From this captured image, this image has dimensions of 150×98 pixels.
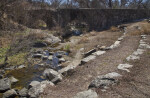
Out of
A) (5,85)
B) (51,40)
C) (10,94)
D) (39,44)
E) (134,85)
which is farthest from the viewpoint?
(51,40)

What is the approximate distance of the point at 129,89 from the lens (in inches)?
153

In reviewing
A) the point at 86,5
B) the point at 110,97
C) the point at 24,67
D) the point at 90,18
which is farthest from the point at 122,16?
the point at 110,97

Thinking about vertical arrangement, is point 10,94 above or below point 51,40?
below

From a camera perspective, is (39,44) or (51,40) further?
(51,40)

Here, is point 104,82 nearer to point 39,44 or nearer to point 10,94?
point 10,94

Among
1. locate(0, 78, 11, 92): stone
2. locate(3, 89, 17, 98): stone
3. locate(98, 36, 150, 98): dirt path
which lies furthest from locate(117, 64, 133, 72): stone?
locate(0, 78, 11, 92): stone

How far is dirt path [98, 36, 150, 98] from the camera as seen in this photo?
365 centimetres

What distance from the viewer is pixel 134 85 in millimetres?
4059

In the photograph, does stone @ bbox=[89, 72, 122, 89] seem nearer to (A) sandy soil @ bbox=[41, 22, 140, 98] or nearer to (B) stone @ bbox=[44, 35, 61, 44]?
(A) sandy soil @ bbox=[41, 22, 140, 98]

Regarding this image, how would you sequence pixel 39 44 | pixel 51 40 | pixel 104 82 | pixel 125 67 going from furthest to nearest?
pixel 51 40, pixel 39 44, pixel 125 67, pixel 104 82

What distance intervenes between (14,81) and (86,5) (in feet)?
86.0

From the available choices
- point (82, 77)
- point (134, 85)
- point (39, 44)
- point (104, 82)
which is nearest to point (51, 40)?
point (39, 44)

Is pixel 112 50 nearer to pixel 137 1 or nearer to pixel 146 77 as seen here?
pixel 146 77

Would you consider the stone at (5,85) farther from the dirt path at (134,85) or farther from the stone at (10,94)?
the dirt path at (134,85)
